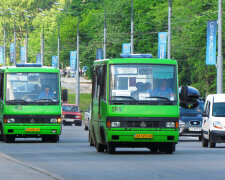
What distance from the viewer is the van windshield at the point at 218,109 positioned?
3189 centimetres

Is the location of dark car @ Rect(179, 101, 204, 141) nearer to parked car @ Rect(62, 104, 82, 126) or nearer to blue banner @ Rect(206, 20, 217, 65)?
blue banner @ Rect(206, 20, 217, 65)

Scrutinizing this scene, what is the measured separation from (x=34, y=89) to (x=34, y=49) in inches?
4678

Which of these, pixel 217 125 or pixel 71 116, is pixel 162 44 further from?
pixel 217 125

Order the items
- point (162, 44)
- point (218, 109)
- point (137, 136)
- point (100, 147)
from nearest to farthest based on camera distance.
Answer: point (137, 136)
point (100, 147)
point (218, 109)
point (162, 44)

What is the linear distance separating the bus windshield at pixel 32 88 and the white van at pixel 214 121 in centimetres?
527

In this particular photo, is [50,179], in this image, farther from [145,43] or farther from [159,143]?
[145,43]

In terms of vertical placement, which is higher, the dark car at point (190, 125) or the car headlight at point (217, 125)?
the car headlight at point (217, 125)

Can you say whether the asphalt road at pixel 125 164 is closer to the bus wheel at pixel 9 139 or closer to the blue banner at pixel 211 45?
the bus wheel at pixel 9 139

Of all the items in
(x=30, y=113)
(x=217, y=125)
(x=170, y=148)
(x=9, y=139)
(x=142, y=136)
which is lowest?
(x=9, y=139)

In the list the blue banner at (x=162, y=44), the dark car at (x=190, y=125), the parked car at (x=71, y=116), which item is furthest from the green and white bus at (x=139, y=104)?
the parked car at (x=71, y=116)

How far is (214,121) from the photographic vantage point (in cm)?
3141

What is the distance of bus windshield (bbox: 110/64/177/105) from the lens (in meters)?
24.6

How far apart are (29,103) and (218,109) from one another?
6408 mm

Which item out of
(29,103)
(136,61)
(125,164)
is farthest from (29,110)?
(125,164)
